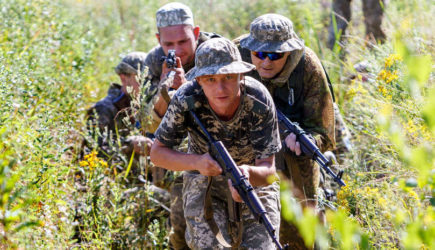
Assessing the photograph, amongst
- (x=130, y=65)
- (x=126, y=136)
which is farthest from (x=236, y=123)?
(x=130, y=65)

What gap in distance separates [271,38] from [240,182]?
5.99ft

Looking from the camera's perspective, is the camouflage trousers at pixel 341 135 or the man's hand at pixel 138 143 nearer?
the man's hand at pixel 138 143

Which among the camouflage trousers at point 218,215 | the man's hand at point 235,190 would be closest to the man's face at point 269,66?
the camouflage trousers at point 218,215

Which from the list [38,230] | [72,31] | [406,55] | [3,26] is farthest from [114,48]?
[406,55]

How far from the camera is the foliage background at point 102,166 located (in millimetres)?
2250

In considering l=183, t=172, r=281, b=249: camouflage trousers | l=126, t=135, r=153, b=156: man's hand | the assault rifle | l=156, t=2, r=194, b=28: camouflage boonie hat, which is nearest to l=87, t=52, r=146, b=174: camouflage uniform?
l=126, t=135, r=153, b=156: man's hand

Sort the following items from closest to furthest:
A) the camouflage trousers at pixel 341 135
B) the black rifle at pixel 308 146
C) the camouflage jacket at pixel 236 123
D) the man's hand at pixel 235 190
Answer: the man's hand at pixel 235 190, the camouflage jacket at pixel 236 123, the black rifle at pixel 308 146, the camouflage trousers at pixel 341 135

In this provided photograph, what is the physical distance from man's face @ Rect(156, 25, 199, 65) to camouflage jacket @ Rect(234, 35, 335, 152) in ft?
1.81

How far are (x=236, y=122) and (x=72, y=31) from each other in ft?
17.9

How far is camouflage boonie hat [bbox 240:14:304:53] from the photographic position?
15.6ft

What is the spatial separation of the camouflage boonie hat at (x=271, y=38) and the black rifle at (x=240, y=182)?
4.58 ft

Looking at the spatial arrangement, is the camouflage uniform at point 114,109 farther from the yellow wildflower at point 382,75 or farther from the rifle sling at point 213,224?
the rifle sling at point 213,224

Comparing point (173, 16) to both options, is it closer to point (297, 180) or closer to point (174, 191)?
point (174, 191)

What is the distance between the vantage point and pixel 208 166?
3592mm
